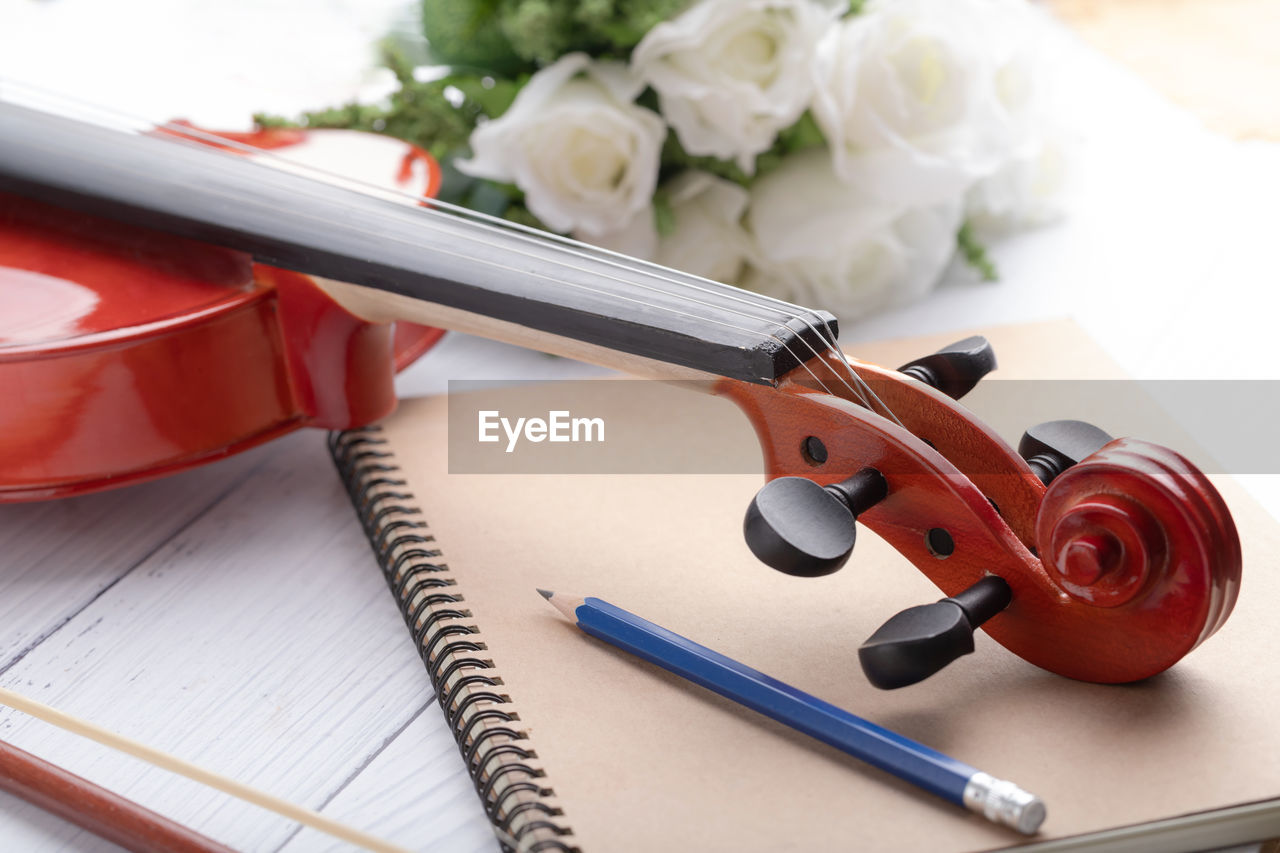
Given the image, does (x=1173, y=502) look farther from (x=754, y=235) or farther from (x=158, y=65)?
(x=158, y=65)

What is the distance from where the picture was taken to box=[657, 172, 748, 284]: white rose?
1.05 m

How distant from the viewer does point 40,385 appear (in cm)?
76

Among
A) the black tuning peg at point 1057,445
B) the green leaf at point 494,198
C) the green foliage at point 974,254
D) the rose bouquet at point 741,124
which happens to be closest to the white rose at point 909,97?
the rose bouquet at point 741,124

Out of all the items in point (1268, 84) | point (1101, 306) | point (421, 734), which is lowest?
point (421, 734)

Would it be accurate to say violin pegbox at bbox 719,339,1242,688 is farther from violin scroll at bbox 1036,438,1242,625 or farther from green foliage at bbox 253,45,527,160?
green foliage at bbox 253,45,527,160

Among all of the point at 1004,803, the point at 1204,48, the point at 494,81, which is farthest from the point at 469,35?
the point at 1204,48

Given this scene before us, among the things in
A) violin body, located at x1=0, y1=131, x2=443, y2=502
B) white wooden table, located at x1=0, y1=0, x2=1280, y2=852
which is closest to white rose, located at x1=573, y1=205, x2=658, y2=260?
white wooden table, located at x1=0, y1=0, x2=1280, y2=852

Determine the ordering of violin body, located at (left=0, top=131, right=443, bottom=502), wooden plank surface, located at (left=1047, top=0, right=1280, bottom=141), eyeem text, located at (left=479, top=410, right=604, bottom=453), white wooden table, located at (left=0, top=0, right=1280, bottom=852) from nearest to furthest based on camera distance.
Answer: white wooden table, located at (left=0, top=0, right=1280, bottom=852), violin body, located at (left=0, top=131, right=443, bottom=502), eyeem text, located at (left=479, top=410, right=604, bottom=453), wooden plank surface, located at (left=1047, top=0, right=1280, bottom=141)

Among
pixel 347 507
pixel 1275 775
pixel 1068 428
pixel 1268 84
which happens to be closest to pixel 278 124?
pixel 347 507

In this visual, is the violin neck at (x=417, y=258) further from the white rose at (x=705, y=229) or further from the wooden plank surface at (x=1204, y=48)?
the wooden plank surface at (x=1204, y=48)

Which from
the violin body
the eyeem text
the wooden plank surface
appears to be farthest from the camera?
the wooden plank surface

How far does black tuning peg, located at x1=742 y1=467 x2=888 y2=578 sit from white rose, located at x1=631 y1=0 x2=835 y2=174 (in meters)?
0.45

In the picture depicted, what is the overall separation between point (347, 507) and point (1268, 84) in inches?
49.2
